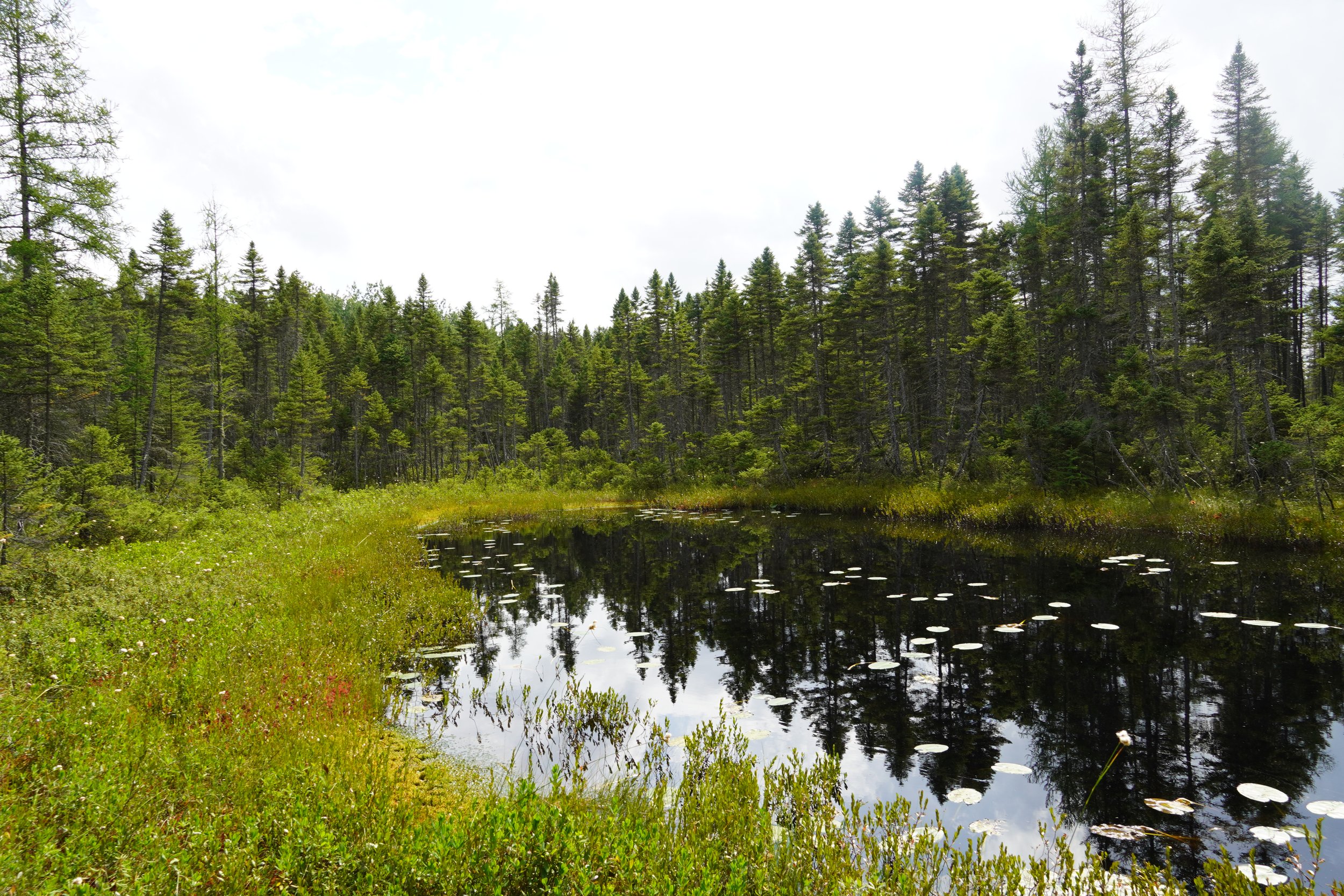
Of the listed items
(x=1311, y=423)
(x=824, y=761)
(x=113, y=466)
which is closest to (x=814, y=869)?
(x=824, y=761)

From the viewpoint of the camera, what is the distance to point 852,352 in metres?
32.4

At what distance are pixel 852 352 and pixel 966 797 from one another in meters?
30.3

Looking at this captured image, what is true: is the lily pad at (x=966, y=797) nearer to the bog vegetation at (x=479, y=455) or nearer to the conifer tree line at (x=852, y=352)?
the bog vegetation at (x=479, y=455)

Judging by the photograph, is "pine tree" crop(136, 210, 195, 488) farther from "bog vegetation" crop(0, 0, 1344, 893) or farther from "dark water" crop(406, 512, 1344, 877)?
"dark water" crop(406, 512, 1344, 877)

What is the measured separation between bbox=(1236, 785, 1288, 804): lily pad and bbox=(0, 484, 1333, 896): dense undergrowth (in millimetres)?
1415

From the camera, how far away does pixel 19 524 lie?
8.73 meters

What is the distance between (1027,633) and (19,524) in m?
15.9

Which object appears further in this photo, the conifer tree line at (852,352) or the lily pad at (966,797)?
the conifer tree line at (852,352)

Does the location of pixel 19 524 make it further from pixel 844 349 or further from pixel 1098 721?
pixel 844 349

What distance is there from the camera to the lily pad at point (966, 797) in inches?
178

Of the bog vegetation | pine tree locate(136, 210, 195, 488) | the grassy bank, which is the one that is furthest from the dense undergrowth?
pine tree locate(136, 210, 195, 488)

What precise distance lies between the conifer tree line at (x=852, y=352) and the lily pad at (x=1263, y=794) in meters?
14.8

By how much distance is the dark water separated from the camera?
15.3 ft

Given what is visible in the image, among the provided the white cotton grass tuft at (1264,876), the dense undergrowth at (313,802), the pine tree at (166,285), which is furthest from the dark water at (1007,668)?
the pine tree at (166,285)
